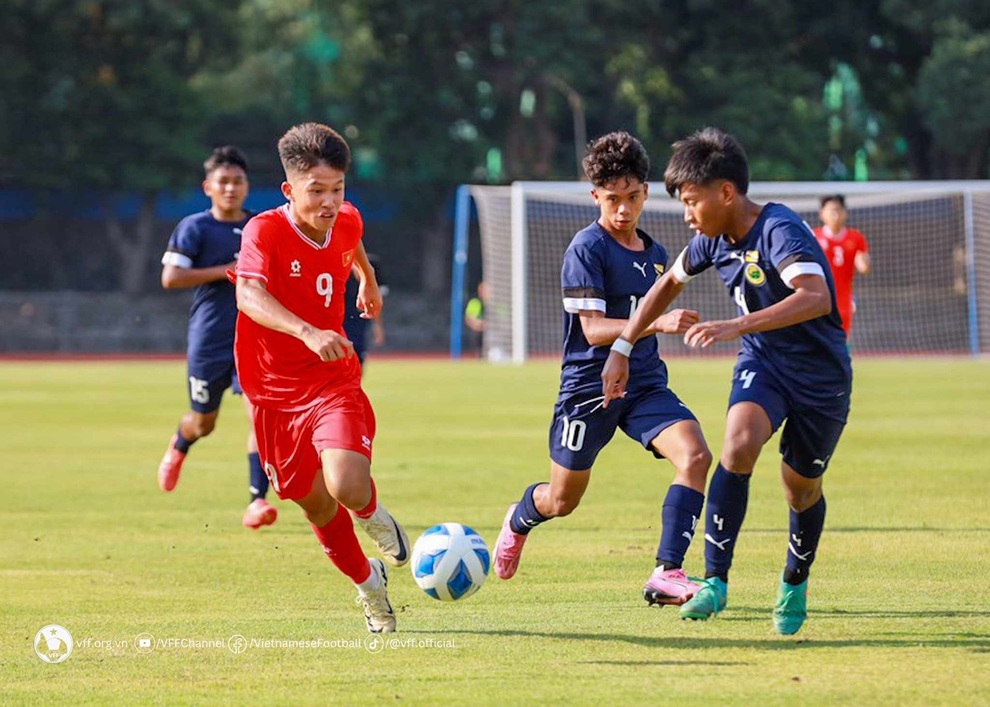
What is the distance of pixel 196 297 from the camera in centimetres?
1139

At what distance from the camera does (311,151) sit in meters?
6.86

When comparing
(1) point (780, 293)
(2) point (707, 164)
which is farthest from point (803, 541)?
(2) point (707, 164)

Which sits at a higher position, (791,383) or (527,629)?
(791,383)

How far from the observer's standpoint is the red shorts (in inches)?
267

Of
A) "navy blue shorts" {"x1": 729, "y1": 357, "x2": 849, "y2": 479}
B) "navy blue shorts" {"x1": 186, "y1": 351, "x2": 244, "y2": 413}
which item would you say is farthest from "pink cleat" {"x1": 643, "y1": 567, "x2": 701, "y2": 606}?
"navy blue shorts" {"x1": 186, "y1": 351, "x2": 244, "y2": 413}

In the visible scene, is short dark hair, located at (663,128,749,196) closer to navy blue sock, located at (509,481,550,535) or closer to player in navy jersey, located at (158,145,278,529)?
navy blue sock, located at (509,481,550,535)

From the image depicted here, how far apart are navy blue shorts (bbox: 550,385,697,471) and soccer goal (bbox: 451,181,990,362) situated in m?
24.9

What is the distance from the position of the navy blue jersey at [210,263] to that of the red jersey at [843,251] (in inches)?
347

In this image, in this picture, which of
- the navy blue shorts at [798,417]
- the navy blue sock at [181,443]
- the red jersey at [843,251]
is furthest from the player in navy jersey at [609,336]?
the red jersey at [843,251]

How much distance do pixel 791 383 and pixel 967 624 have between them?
46.6 inches

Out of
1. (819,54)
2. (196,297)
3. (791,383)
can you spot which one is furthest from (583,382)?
(819,54)

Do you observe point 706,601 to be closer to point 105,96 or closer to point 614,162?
point 614,162

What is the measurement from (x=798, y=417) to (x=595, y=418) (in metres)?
1.09

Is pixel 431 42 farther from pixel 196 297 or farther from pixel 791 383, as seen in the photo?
pixel 791 383
